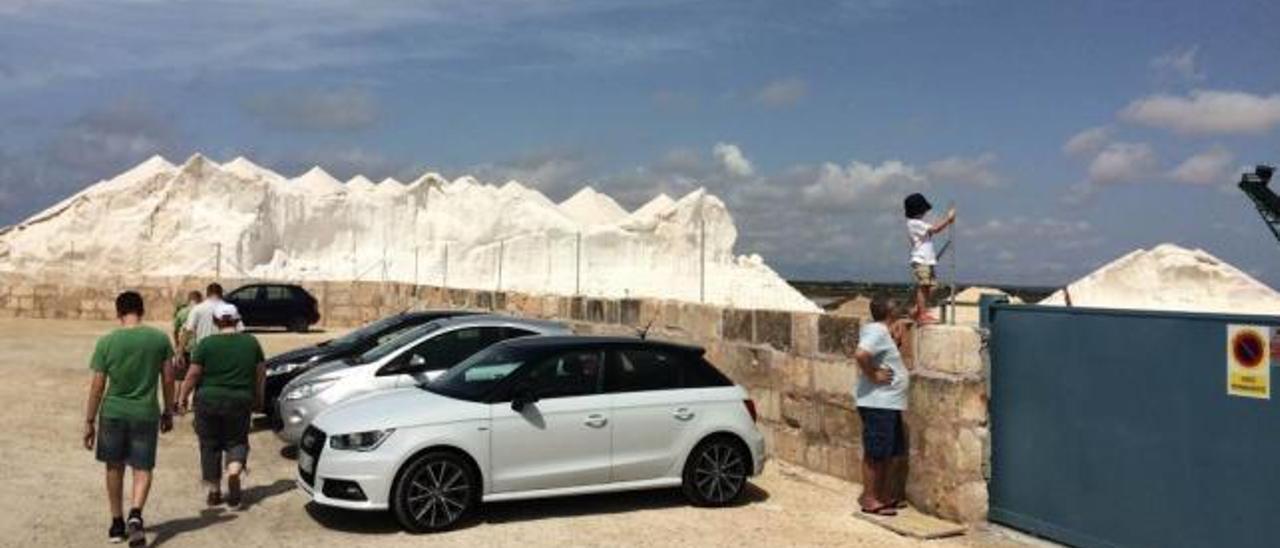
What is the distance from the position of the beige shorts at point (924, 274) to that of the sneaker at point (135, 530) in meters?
6.50

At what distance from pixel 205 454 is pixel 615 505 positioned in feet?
11.1

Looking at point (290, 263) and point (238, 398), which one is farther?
point (290, 263)

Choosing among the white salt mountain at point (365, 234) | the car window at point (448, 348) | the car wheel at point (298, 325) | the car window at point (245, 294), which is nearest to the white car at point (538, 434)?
the car window at point (448, 348)

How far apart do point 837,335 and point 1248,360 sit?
4186 mm

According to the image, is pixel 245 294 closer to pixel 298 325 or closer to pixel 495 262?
pixel 298 325

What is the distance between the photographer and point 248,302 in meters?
31.4

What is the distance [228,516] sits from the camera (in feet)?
28.8

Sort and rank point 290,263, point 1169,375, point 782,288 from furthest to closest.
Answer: point 290,263 → point 782,288 → point 1169,375

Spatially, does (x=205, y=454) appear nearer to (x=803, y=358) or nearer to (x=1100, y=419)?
(x=803, y=358)

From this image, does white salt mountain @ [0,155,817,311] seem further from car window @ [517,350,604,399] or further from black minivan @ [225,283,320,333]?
car window @ [517,350,604,399]

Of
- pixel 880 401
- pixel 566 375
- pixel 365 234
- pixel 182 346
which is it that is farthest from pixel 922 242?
pixel 365 234

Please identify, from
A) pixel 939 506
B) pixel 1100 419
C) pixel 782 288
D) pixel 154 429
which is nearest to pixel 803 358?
pixel 939 506

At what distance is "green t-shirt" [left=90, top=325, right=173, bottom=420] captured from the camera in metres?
7.56

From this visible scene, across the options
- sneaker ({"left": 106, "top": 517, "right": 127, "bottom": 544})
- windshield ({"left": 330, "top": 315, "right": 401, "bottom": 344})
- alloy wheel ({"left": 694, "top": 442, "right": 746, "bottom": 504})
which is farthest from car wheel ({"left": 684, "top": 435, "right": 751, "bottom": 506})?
windshield ({"left": 330, "top": 315, "right": 401, "bottom": 344})
